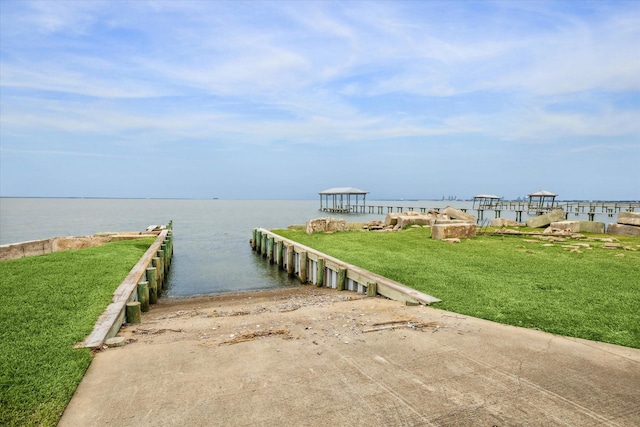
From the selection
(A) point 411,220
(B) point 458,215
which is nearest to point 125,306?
(A) point 411,220

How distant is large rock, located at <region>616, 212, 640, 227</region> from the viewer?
19.2 metres

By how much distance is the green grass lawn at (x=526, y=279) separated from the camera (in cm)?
602

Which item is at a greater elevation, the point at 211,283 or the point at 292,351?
the point at 292,351

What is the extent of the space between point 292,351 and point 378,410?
1.66 metres

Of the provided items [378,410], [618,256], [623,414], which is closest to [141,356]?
[378,410]

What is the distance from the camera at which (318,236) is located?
2041 cm

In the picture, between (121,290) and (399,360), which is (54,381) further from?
(121,290)

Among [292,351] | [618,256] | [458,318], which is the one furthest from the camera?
[618,256]

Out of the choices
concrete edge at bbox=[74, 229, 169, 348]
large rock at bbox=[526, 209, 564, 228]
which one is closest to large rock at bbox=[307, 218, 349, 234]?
large rock at bbox=[526, 209, 564, 228]

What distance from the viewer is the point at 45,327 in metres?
5.40

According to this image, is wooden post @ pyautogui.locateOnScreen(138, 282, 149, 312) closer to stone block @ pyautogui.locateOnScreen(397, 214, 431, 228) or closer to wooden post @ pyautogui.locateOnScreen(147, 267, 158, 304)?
wooden post @ pyautogui.locateOnScreen(147, 267, 158, 304)

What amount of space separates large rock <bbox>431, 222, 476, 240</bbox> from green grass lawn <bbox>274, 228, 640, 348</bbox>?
Answer: 773 mm

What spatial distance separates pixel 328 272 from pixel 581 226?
16.7 metres

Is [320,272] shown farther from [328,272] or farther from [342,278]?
[342,278]
